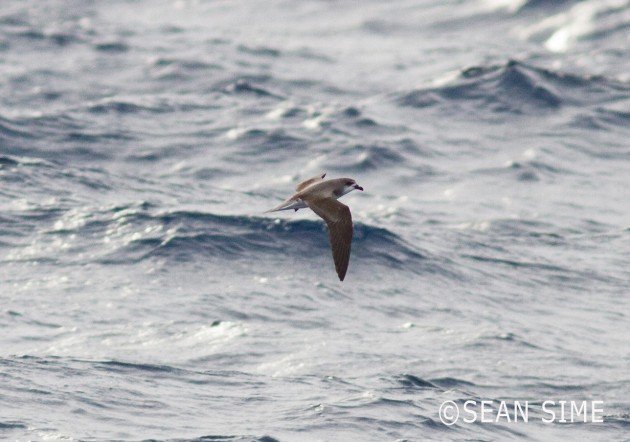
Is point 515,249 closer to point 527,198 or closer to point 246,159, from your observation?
point 527,198

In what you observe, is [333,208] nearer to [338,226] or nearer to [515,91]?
[338,226]

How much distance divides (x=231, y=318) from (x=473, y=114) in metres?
11.6

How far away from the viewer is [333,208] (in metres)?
14.2

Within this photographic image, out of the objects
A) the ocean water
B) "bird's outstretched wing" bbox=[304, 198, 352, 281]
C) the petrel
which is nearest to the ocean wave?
the ocean water

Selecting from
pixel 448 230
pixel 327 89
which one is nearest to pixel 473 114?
pixel 327 89

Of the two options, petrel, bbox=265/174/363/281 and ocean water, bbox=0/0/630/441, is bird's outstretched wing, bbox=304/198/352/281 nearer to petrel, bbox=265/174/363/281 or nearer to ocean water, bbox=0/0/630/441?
petrel, bbox=265/174/363/281

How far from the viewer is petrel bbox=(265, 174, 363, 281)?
13859 mm

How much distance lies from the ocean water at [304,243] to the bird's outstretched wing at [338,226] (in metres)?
1.69

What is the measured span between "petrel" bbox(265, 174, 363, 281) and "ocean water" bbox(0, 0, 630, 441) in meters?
1.73

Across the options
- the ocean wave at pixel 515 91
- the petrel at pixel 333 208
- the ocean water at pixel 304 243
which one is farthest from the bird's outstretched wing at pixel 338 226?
the ocean wave at pixel 515 91

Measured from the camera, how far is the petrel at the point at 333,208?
45.5 ft

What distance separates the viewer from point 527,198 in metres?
23.0

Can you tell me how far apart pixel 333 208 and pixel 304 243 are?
5901 mm

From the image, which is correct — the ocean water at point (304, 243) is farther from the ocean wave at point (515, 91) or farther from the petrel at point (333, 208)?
the petrel at point (333, 208)
